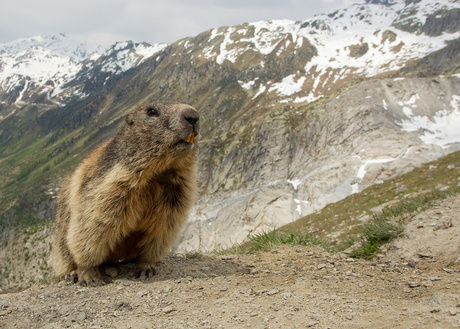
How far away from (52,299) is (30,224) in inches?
6567

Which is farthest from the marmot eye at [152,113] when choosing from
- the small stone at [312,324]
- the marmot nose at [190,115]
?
the small stone at [312,324]

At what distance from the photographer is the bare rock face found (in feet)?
206

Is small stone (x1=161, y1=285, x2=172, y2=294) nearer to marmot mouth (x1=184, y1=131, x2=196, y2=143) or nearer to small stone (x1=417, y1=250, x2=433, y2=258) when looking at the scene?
marmot mouth (x1=184, y1=131, x2=196, y2=143)

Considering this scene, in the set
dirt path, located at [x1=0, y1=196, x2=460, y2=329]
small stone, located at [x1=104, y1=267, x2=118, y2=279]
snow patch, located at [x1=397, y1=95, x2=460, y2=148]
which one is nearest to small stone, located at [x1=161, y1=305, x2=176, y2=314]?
dirt path, located at [x1=0, y1=196, x2=460, y2=329]

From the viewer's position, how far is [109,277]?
659cm

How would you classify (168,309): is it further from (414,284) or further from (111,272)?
(414,284)

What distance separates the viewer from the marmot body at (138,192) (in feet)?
19.0

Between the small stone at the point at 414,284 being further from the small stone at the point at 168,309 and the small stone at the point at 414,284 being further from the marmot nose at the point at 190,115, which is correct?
the marmot nose at the point at 190,115

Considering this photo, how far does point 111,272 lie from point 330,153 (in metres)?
74.2

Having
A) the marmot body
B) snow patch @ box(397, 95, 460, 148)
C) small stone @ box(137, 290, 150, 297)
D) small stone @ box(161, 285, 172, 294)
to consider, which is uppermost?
the marmot body

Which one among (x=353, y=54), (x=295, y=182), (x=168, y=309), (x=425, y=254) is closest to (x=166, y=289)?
(x=168, y=309)

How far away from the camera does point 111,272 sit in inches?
264

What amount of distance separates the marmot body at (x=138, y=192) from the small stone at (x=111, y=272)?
212mm

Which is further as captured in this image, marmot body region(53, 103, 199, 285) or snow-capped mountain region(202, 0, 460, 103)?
snow-capped mountain region(202, 0, 460, 103)
